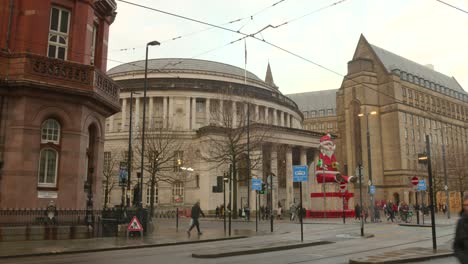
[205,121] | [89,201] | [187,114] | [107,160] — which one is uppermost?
[187,114]

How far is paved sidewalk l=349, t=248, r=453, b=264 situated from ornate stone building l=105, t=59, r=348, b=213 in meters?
34.7

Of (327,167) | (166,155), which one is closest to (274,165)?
(327,167)

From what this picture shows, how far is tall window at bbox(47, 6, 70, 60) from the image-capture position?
76.1 feet

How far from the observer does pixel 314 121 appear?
155 meters

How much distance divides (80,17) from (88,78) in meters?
3.48

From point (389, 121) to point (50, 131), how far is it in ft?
301

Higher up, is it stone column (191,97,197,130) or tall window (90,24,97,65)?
stone column (191,97,197,130)

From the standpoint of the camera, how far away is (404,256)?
13617 millimetres

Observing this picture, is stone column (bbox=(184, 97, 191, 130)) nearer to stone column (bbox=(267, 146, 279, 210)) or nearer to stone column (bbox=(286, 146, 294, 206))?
stone column (bbox=(286, 146, 294, 206))

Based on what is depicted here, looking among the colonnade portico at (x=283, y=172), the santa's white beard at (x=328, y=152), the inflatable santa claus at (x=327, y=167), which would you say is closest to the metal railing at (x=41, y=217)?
the inflatable santa claus at (x=327, y=167)

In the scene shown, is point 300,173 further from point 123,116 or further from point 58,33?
point 123,116

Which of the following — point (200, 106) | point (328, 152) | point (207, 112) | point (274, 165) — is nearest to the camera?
point (328, 152)

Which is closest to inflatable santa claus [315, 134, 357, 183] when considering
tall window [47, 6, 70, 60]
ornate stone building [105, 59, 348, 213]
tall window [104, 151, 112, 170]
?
ornate stone building [105, 59, 348, 213]

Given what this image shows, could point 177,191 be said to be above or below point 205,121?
below
